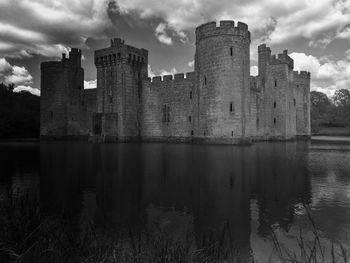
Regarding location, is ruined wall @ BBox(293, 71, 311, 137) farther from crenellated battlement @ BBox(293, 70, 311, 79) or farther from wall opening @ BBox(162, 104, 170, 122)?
wall opening @ BBox(162, 104, 170, 122)

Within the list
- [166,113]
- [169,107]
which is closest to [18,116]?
[166,113]

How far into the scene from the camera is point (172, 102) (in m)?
31.0

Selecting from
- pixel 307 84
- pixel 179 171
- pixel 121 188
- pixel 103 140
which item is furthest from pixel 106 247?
pixel 307 84

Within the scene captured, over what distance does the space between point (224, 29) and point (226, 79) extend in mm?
3769

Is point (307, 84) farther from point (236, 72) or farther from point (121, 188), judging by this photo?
point (121, 188)

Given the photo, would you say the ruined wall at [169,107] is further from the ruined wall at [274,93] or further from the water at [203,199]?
the water at [203,199]

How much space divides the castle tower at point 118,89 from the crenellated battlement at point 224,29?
8.41 m

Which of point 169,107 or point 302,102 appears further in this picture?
point 302,102

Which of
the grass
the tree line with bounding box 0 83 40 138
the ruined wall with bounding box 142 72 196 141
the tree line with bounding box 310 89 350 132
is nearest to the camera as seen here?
the grass

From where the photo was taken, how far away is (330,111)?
62.6 m

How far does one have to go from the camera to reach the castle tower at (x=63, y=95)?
123 ft

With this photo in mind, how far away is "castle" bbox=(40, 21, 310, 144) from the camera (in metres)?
24.3

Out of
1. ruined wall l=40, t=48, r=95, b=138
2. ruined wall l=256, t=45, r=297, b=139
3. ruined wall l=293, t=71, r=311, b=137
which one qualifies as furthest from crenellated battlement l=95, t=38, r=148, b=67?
ruined wall l=293, t=71, r=311, b=137

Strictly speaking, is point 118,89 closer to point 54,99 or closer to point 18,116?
point 54,99
